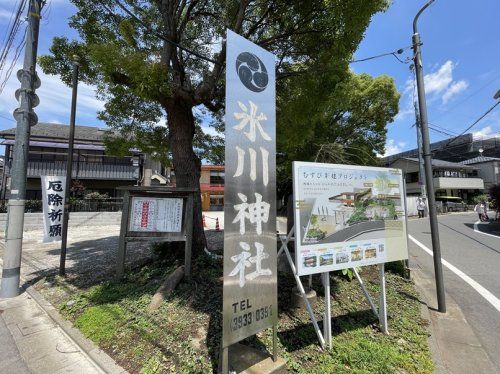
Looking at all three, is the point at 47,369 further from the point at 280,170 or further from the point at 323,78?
the point at 280,170

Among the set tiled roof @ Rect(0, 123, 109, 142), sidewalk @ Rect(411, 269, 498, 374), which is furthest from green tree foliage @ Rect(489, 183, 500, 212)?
tiled roof @ Rect(0, 123, 109, 142)

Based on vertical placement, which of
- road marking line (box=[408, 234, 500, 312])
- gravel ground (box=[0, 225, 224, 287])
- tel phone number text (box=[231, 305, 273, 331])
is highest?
tel phone number text (box=[231, 305, 273, 331])

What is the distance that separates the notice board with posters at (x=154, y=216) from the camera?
5493mm

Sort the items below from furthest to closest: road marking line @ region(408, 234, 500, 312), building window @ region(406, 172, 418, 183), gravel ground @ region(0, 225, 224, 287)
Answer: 1. building window @ region(406, 172, 418, 183)
2. gravel ground @ region(0, 225, 224, 287)
3. road marking line @ region(408, 234, 500, 312)

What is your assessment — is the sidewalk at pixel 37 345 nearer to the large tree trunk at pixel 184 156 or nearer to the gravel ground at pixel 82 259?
the gravel ground at pixel 82 259

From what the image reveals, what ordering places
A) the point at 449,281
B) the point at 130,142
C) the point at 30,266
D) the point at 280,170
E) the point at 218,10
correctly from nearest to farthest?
the point at 449,281 → the point at 218,10 → the point at 30,266 → the point at 130,142 → the point at 280,170

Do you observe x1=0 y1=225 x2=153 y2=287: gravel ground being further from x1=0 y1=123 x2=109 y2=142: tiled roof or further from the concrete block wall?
x1=0 y1=123 x2=109 y2=142: tiled roof

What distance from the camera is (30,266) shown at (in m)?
7.89

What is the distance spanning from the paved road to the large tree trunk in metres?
4.97

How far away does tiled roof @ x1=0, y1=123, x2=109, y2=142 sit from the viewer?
891 inches

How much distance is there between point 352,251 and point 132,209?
4.09m

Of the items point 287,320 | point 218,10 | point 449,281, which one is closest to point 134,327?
point 287,320

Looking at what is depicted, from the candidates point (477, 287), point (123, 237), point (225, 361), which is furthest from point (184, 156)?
point (477, 287)

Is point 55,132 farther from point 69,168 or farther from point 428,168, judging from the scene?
point 428,168
